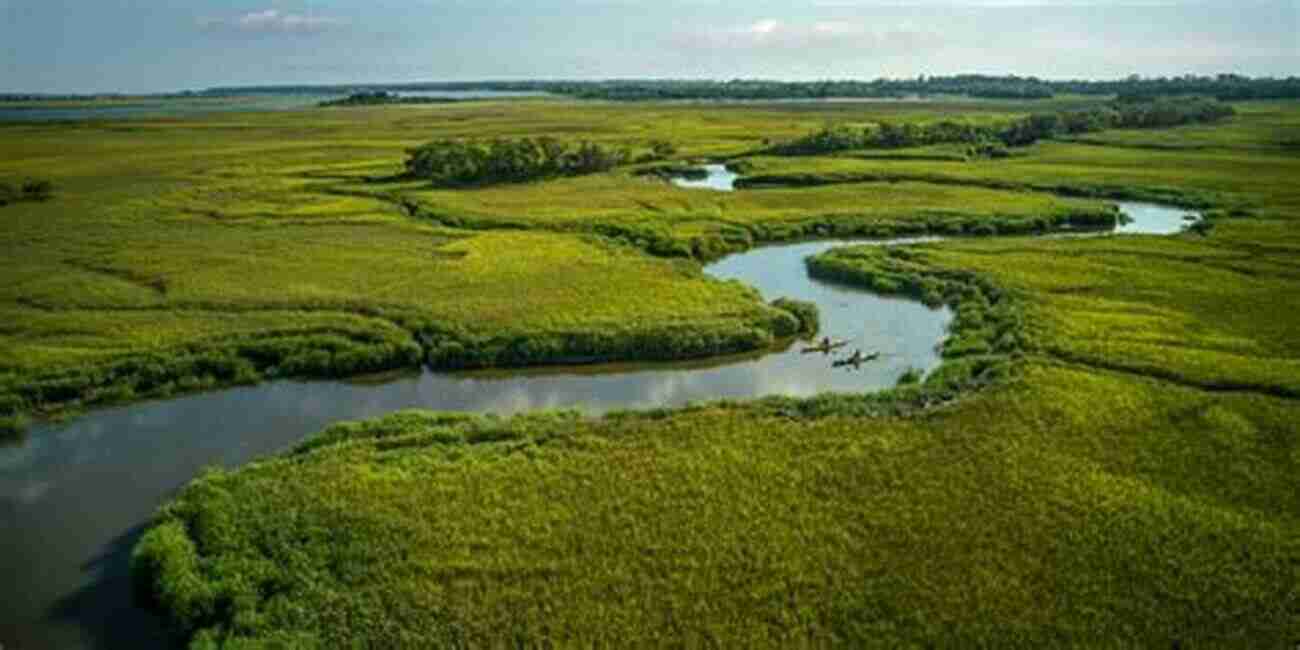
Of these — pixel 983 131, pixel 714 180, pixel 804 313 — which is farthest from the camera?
pixel 983 131

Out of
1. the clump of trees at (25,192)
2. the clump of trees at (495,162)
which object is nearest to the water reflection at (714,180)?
the clump of trees at (495,162)

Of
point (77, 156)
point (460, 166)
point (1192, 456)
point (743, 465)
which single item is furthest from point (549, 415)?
point (77, 156)

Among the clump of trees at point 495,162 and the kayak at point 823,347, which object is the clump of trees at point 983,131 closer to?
the clump of trees at point 495,162

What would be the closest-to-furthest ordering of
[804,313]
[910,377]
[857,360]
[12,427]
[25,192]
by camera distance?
[12,427] < [910,377] < [857,360] < [804,313] < [25,192]

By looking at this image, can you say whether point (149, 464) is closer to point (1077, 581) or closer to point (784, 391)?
point (784, 391)

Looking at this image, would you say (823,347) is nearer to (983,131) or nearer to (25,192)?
(25,192)

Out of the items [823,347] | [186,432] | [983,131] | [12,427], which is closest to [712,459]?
[823,347]

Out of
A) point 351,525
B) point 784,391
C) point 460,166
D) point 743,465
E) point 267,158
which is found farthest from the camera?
point 267,158
